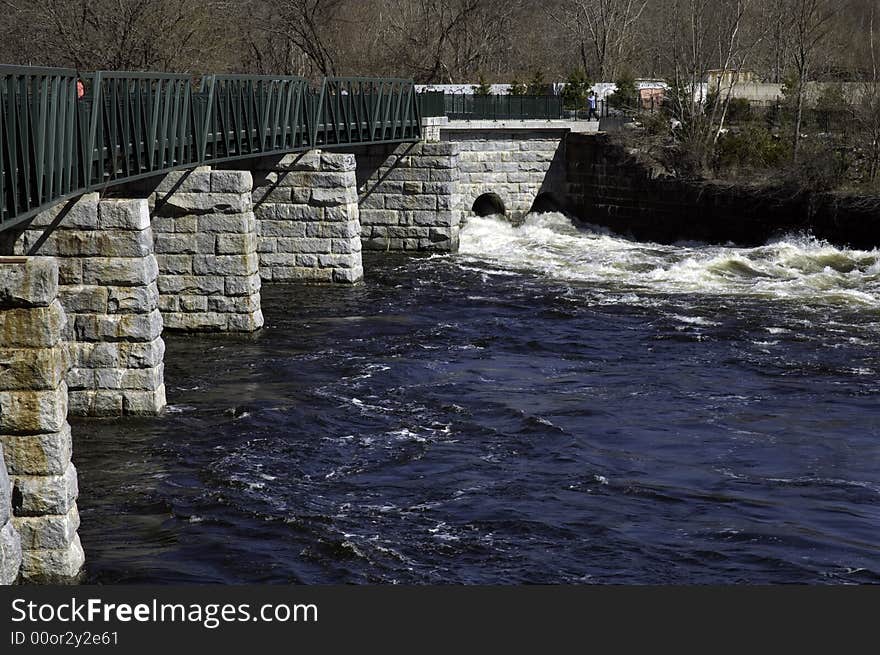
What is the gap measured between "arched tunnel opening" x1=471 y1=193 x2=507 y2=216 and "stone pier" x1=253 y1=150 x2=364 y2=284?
12.4m

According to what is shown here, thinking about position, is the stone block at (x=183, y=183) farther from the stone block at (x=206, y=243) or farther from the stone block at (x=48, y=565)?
the stone block at (x=48, y=565)

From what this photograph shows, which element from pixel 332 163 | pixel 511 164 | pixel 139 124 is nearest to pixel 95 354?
pixel 139 124

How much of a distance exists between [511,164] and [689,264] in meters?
10.5

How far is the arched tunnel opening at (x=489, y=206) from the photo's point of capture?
4131 cm

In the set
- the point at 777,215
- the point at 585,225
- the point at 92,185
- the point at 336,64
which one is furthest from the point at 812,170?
the point at 336,64

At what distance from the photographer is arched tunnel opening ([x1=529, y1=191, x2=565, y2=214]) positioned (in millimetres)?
41906

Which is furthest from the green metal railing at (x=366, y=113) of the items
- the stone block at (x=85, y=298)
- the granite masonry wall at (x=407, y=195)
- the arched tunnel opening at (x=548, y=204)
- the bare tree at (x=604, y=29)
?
the bare tree at (x=604, y=29)

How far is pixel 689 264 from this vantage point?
32.0 metres

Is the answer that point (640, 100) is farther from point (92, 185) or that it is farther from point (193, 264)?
point (92, 185)

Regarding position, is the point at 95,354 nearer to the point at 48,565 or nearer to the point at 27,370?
the point at 27,370

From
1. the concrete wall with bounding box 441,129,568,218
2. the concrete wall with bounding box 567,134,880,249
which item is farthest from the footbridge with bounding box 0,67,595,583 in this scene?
the concrete wall with bounding box 567,134,880,249

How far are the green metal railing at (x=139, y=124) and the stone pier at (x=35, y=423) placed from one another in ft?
8.20

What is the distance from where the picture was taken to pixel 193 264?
22.8 meters

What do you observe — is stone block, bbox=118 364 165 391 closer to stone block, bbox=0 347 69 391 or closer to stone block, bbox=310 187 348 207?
stone block, bbox=0 347 69 391
